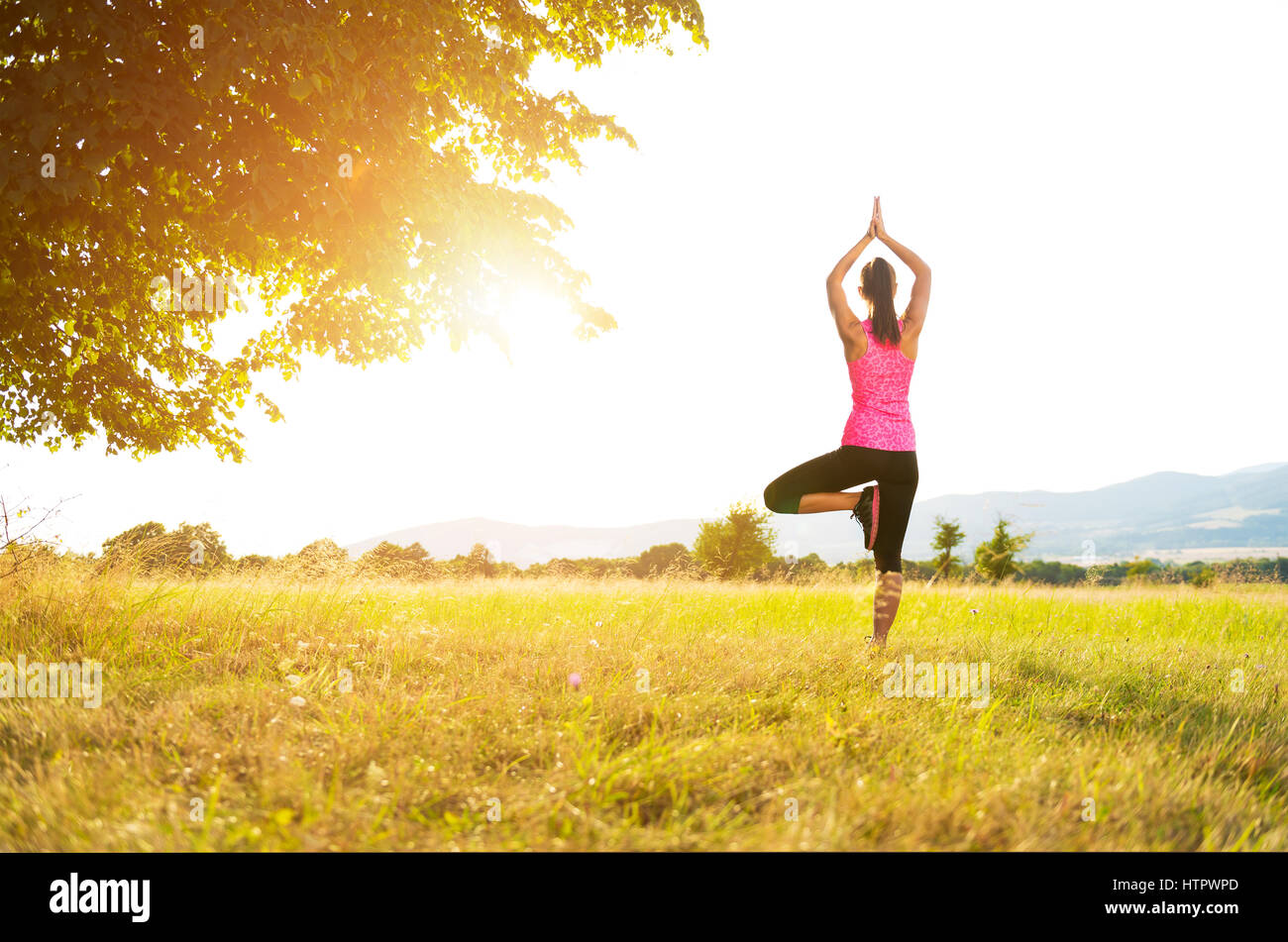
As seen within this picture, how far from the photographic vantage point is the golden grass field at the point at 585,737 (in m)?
2.05

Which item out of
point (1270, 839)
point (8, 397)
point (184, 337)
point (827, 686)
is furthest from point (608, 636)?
point (8, 397)

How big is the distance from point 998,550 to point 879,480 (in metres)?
25.4

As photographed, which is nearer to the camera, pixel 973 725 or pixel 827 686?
pixel 973 725

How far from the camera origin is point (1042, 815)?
218 cm

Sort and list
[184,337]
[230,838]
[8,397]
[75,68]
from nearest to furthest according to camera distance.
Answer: [230,838]
[75,68]
[8,397]
[184,337]

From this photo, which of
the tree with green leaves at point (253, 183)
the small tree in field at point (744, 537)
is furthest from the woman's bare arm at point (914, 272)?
the small tree in field at point (744, 537)

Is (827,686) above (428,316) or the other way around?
the other way around

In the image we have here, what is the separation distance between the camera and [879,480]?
14.5ft

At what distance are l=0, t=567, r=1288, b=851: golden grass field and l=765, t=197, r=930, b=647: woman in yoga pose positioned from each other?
77cm

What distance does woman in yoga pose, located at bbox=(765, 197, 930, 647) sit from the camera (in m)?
4.39

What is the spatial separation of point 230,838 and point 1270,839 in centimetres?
329

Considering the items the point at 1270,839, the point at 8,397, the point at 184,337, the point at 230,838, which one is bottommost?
the point at 1270,839

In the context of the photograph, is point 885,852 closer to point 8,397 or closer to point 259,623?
point 259,623

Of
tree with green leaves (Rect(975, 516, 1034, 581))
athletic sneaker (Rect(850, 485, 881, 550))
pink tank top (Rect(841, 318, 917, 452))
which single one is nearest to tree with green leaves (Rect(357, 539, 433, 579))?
athletic sneaker (Rect(850, 485, 881, 550))
